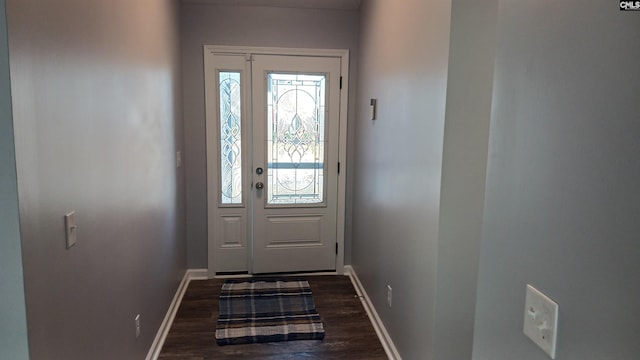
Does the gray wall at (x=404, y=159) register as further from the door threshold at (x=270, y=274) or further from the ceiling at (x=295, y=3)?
the door threshold at (x=270, y=274)

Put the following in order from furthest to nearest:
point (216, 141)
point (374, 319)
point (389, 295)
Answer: point (216, 141), point (374, 319), point (389, 295)

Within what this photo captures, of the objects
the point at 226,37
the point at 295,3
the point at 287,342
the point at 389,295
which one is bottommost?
the point at 287,342

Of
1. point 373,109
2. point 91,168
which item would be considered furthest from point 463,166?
point 91,168

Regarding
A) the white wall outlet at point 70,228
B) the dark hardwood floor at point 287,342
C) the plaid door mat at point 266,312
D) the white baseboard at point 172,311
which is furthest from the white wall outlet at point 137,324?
the white wall outlet at point 70,228

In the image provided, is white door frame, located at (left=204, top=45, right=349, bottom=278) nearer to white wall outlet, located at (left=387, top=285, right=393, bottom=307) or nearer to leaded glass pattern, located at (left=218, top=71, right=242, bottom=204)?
leaded glass pattern, located at (left=218, top=71, right=242, bottom=204)

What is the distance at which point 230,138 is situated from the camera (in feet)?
12.5

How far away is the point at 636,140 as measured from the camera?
0.59 meters

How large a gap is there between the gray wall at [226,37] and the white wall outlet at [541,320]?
3.16 metres

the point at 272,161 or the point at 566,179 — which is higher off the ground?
the point at 566,179

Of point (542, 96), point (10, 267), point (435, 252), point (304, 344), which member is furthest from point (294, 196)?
point (542, 96)

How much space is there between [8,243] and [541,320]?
1292 millimetres

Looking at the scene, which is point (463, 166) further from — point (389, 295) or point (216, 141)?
point (216, 141)

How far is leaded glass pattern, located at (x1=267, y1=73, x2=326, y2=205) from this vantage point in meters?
3.78

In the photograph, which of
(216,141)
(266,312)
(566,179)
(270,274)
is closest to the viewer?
(566,179)
